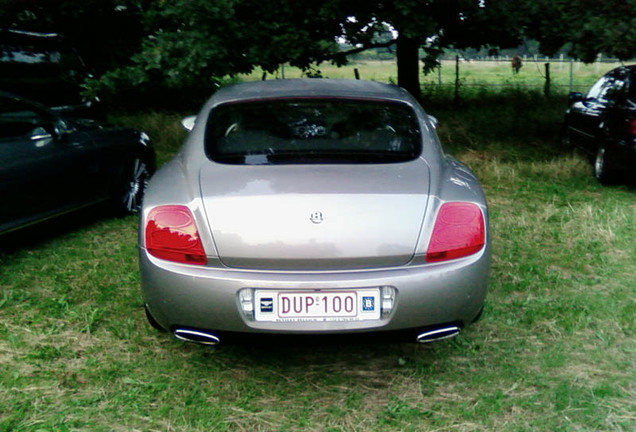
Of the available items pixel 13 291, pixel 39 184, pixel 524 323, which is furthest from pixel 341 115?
pixel 39 184

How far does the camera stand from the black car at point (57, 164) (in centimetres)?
547

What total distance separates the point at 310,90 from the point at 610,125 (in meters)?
5.29

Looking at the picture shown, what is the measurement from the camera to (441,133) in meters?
11.7

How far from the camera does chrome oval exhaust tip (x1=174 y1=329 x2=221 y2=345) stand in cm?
319

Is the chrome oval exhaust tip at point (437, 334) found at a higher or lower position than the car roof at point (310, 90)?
lower

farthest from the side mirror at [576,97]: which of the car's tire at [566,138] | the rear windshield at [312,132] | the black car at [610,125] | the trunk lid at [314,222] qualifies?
A: the trunk lid at [314,222]

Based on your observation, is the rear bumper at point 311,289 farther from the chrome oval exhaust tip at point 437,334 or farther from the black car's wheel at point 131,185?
the black car's wheel at point 131,185

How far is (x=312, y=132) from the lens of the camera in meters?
3.83

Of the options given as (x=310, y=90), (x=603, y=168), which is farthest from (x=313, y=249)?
(x=603, y=168)

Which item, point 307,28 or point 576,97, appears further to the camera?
point 307,28

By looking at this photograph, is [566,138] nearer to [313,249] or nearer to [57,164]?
[57,164]

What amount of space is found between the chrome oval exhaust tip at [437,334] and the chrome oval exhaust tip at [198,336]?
34.9 inches

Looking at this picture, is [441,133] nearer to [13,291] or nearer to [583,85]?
[13,291]

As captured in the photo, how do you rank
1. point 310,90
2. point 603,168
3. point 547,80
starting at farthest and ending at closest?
point 547,80, point 603,168, point 310,90
